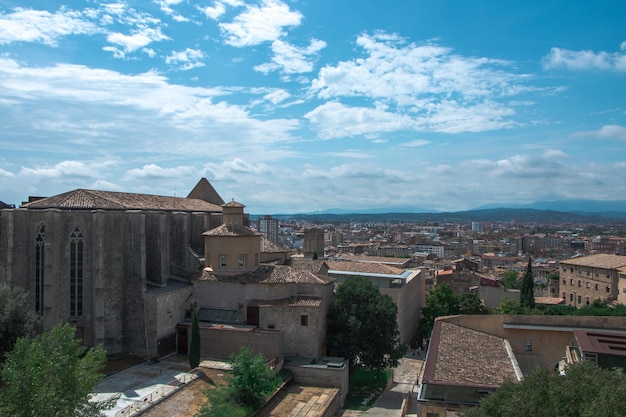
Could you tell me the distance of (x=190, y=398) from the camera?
2427 cm

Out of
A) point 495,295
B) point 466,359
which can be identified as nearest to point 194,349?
point 466,359

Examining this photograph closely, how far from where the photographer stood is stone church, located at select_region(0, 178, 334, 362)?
29672mm

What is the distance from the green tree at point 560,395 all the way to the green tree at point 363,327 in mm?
18182

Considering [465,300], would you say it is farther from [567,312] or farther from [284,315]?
[284,315]

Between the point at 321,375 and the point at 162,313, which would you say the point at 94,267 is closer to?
the point at 162,313

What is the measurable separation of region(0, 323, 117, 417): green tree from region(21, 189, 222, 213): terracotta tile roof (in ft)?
50.4

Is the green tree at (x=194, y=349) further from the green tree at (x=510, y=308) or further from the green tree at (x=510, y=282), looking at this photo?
Answer: the green tree at (x=510, y=282)

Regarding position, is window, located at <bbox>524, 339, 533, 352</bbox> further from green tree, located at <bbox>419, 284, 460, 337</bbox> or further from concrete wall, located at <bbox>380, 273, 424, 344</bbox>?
green tree, located at <bbox>419, 284, 460, 337</bbox>

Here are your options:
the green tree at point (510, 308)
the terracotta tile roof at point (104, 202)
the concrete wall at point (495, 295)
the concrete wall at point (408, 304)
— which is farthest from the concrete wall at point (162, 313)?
the concrete wall at point (495, 295)

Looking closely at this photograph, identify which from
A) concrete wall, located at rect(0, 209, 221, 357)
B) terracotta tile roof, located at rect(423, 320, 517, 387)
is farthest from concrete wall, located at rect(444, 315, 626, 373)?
concrete wall, located at rect(0, 209, 221, 357)

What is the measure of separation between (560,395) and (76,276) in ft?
88.9

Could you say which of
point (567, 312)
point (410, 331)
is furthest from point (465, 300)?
point (567, 312)

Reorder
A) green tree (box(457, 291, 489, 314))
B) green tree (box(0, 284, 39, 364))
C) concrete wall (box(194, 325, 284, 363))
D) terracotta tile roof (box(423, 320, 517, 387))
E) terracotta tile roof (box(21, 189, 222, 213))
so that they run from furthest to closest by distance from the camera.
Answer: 1. green tree (box(457, 291, 489, 314))
2. terracotta tile roof (box(21, 189, 222, 213))
3. concrete wall (box(194, 325, 284, 363))
4. green tree (box(0, 284, 39, 364))
5. terracotta tile roof (box(423, 320, 517, 387))

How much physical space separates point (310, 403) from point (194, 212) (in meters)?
20.9
